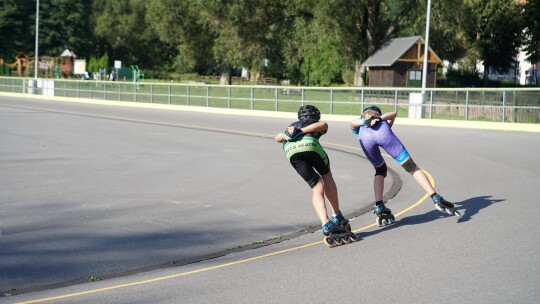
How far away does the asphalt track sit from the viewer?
592 centimetres

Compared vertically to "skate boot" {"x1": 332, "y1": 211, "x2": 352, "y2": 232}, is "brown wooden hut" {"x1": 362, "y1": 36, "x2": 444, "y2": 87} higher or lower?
higher

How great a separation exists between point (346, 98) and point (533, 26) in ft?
156

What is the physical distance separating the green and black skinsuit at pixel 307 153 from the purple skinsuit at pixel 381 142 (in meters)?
1.26

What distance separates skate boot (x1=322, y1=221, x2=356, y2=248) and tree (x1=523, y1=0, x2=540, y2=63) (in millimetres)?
70555

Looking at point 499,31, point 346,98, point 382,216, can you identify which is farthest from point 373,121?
point 499,31

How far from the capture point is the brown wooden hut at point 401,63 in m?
56.6

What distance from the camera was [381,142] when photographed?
336 inches

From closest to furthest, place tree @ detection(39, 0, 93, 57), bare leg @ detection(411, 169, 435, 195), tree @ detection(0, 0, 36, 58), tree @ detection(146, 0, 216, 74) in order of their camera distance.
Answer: bare leg @ detection(411, 169, 435, 195)
tree @ detection(146, 0, 216, 74)
tree @ detection(0, 0, 36, 58)
tree @ detection(39, 0, 93, 57)

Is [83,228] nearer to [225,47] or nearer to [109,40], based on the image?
[225,47]

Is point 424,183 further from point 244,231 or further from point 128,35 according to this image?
point 128,35

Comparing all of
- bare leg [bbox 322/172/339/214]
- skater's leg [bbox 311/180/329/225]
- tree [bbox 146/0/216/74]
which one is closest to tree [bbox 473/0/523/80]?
tree [bbox 146/0/216/74]

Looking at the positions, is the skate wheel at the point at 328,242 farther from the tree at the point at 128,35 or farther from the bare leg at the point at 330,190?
the tree at the point at 128,35

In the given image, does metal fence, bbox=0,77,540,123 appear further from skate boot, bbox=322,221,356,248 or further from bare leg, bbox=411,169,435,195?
skate boot, bbox=322,221,356,248

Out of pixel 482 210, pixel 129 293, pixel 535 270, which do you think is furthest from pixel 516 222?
pixel 129 293
